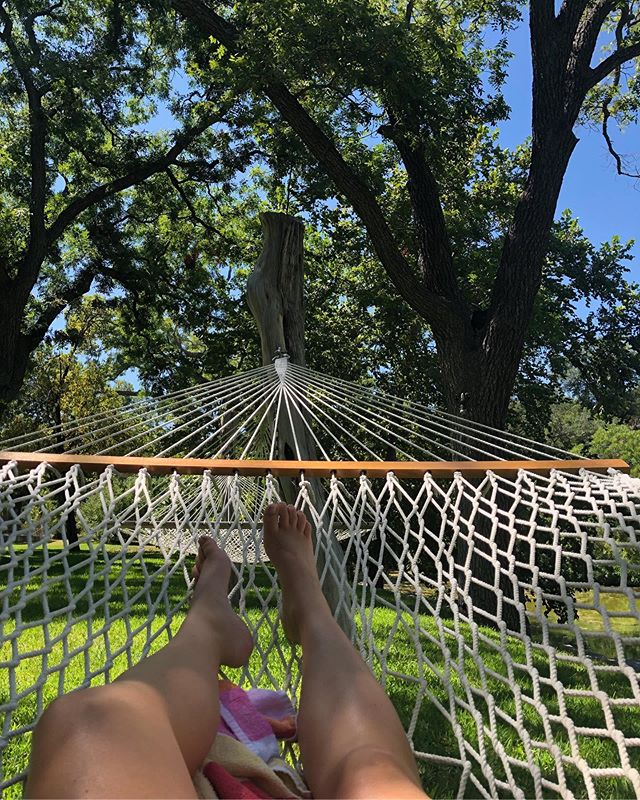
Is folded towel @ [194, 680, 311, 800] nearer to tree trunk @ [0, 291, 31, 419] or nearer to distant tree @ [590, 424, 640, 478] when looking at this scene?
tree trunk @ [0, 291, 31, 419]

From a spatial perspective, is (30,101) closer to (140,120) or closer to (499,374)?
(140,120)

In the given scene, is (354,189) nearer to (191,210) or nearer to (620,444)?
(191,210)

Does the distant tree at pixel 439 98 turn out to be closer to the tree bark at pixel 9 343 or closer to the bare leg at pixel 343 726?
A: the tree bark at pixel 9 343

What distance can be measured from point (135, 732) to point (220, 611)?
1.50 ft

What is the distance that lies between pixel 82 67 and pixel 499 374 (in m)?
3.93

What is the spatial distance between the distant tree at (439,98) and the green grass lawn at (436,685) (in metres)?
1.72

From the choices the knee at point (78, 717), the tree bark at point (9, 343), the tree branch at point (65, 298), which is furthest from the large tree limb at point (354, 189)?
the knee at point (78, 717)

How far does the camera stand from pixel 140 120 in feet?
21.3

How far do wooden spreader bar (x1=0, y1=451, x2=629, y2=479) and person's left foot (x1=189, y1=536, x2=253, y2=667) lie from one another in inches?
10.6

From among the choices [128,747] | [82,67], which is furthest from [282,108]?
[128,747]

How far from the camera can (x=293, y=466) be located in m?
1.52

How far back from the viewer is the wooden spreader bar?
4.74 ft

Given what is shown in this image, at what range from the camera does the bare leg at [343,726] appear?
2.06ft

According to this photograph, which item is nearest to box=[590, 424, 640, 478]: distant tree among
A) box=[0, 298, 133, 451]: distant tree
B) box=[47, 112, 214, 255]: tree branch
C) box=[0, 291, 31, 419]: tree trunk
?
box=[0, 298, 133, 451]: distant tree
